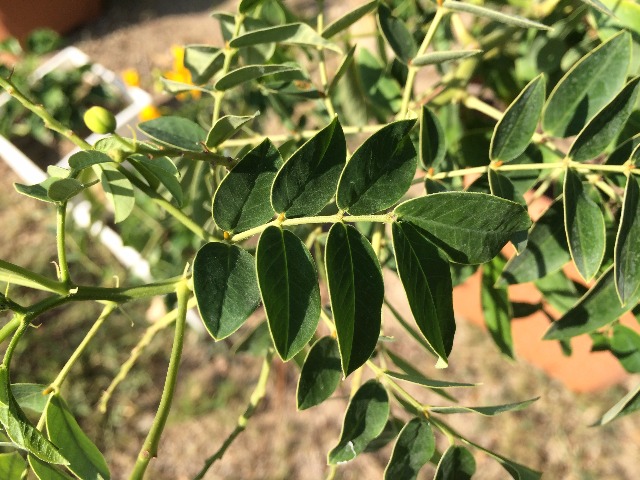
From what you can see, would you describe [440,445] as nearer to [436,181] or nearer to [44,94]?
[436,181]

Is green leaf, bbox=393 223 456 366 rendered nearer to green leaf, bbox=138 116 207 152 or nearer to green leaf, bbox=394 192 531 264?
green leaf, bbox=394 192 531 264

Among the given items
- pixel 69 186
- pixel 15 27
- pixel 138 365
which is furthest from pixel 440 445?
pixel 15 27

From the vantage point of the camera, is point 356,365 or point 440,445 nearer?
point 356,365

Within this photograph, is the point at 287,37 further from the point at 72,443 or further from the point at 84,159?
the point at 72,443

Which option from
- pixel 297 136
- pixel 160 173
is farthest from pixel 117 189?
pixel 297 136

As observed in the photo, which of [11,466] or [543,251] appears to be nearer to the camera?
[11,466]

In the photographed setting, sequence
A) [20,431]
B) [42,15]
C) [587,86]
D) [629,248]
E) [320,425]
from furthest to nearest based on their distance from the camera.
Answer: [42,15], [320,425], [587,86], [629,248], [20,431]
